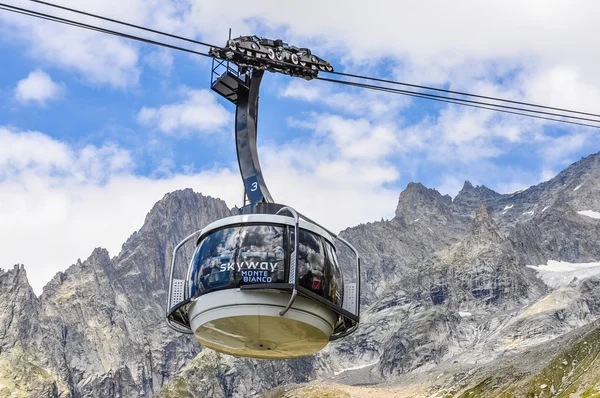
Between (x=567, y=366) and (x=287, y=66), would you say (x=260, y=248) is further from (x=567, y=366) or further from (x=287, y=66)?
(x=567, y=366)

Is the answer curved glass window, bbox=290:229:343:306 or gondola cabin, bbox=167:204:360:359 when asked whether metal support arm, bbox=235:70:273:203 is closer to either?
gondola cabin, bbox=167:204:360:359

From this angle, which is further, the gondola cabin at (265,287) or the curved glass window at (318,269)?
the curved glass window at (318,269)

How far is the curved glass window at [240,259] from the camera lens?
27547mm

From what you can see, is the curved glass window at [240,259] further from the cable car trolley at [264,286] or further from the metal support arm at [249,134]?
the metal support arm at [249,134]

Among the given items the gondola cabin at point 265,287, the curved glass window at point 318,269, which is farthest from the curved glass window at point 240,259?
the curved glass window at point 318,269

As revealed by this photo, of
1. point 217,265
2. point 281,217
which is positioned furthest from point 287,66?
point 217,265

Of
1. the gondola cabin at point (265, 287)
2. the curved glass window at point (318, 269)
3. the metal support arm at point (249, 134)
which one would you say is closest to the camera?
the gondola cabin at point (265, 287)

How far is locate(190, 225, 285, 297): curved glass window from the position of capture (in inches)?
1085

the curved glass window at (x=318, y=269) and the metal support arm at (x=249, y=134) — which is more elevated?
the metal support arm at (x=249, y=134)

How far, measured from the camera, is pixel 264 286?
89.1 ft

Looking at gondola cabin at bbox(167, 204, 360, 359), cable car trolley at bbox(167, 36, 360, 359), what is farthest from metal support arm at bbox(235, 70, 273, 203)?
gondola cabin at bbox(167, 204, 360, 359)

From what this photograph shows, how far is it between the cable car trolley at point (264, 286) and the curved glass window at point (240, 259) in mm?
31

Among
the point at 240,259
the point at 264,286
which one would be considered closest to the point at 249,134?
the point at 240,259

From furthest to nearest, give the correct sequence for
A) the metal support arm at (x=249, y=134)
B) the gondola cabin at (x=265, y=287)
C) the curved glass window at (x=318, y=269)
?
the metal support arm at (x=249, y=134), the curved glass window at (x=318, y=269), the gondola cabin at (x=265, y=287)
